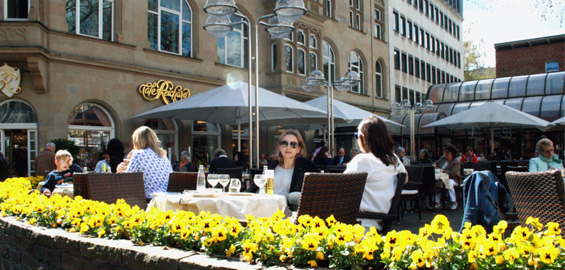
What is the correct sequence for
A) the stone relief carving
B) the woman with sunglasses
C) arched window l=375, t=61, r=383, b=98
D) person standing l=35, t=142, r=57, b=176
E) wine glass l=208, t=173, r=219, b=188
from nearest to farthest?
wine glass l=208, t=173, r=219, b=188 → the woman with sunglasses → person standing l=35, t=142, r=57, b=176 → the stone relief carving → arched window l=375, t=61, r=383, b=98

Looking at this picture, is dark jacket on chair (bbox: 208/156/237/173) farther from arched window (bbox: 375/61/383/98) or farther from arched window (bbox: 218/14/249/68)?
arched window (bbox: 375/61/383/98)

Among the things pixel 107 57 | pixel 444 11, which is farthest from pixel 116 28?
pixel 444 11

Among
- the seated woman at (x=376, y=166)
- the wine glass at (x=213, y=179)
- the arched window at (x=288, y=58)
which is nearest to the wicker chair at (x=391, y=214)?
the seated woman at (x=376, y=166)

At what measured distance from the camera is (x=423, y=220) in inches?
372

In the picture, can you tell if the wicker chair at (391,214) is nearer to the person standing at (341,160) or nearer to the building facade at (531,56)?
the person standing at (341,160)

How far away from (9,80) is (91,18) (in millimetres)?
3214

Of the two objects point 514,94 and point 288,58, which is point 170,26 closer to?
point 288,58

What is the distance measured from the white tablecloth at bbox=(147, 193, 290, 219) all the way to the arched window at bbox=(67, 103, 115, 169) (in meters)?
11.5

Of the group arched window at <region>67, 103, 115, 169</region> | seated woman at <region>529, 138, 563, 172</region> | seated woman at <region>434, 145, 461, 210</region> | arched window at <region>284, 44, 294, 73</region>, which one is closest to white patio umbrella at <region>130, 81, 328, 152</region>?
arched window at <region>67, 103, 115, 169</region>

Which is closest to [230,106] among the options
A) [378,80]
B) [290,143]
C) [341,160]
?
[341,160]

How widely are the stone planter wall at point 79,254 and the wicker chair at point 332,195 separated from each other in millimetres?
967

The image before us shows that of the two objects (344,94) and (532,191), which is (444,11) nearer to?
(344,94)

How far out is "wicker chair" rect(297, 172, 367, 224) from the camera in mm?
3645

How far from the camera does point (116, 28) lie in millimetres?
16359
